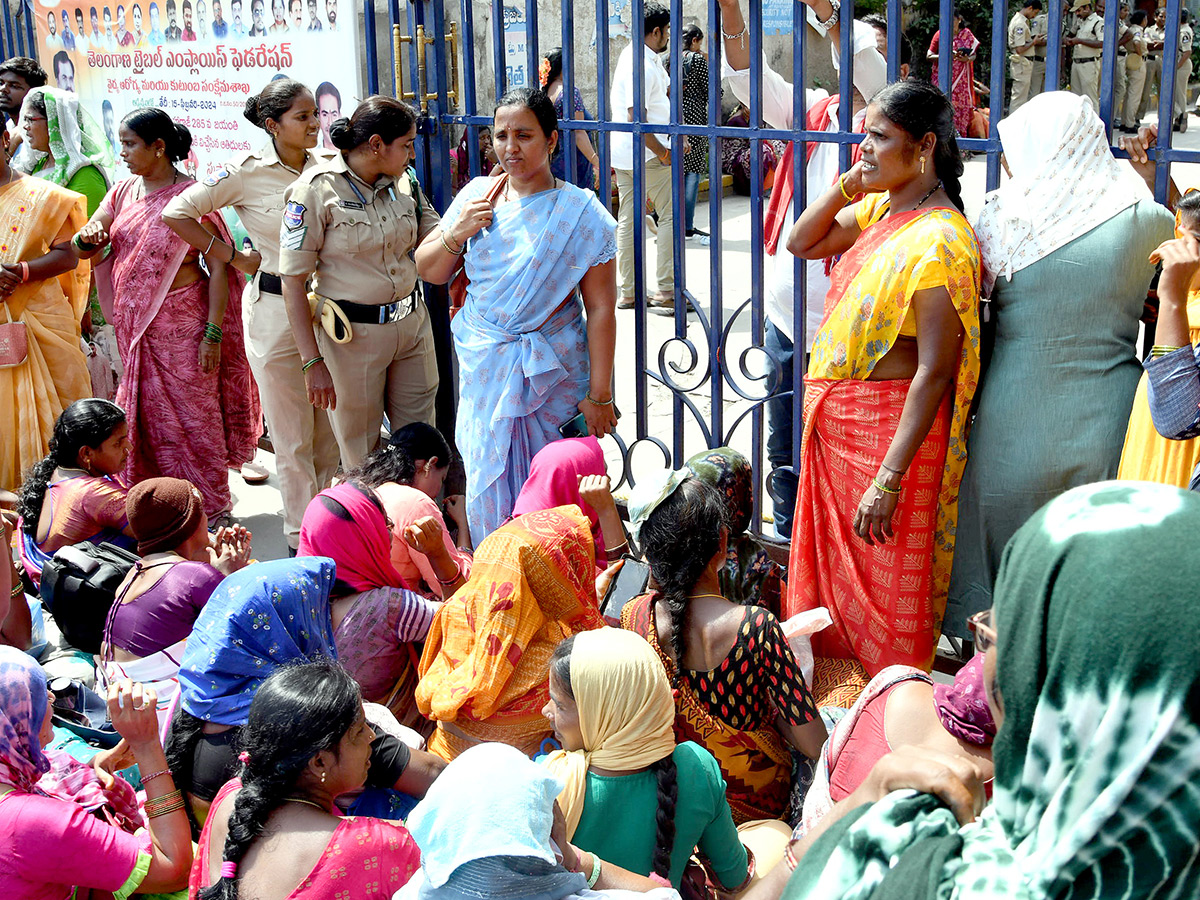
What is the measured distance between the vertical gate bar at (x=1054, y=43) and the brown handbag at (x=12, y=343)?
177 inches

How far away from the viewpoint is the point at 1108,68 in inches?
117

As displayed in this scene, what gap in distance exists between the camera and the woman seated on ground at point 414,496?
11.6ft

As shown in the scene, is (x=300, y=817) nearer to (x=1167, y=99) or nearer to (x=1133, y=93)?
(x=1167, y=99)

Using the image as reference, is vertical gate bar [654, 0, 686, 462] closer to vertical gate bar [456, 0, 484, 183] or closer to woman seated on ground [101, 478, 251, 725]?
vertical gate bar [456, 0, 484, 183]

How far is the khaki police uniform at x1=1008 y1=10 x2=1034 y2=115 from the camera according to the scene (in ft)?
51.7

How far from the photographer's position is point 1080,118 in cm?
278

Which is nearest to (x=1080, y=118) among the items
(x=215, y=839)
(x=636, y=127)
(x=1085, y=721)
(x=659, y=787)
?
(x=636, y=127)

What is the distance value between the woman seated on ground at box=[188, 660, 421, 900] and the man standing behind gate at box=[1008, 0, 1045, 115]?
50.9 ft

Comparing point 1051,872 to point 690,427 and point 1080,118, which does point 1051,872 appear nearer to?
point 1080,118

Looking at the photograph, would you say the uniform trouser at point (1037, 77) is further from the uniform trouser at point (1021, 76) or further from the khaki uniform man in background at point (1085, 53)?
the khaki uniform man in background at point (1085, 53)

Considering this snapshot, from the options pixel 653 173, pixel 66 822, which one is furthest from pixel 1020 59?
pixel 66 822

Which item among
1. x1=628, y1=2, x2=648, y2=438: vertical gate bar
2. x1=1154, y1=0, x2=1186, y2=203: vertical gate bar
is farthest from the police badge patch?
x1=1154, y1=0, x2=1186, y2=203: vertical gate bar

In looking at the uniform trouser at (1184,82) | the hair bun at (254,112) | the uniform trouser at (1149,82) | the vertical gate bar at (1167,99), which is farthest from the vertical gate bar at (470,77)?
the uniform trouser at (1149,82)

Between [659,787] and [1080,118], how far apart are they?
5.95ft
